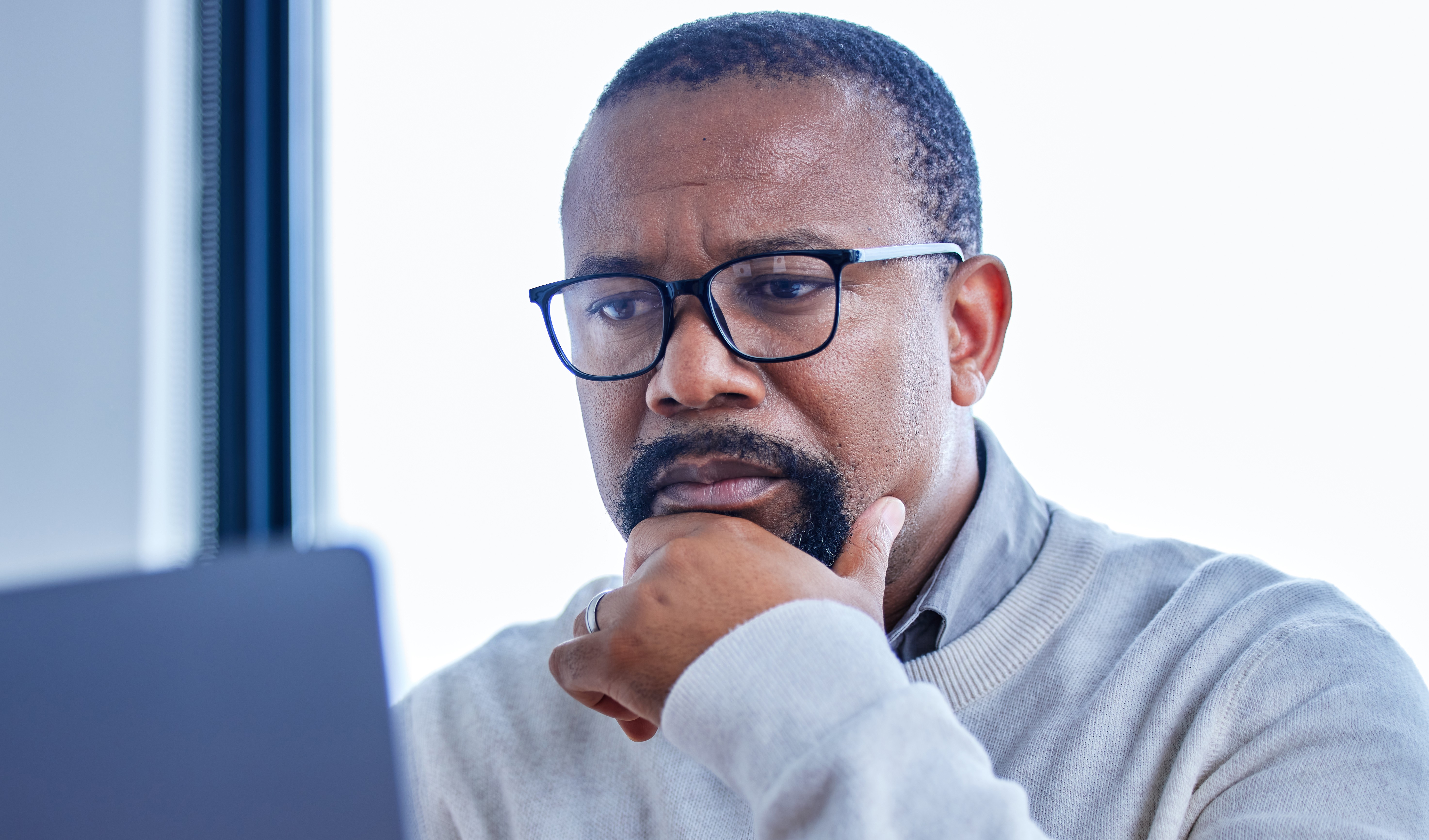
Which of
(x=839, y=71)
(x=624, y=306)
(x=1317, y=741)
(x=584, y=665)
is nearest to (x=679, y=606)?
(x=584, y=665)

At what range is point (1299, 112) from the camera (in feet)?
4.64

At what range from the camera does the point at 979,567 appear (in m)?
1.27

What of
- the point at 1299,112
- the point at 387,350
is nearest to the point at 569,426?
the point at 387,350

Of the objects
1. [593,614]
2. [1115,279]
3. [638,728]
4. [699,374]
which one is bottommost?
[638,728]

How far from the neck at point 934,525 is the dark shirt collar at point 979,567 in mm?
15

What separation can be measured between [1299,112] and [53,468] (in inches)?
92.5

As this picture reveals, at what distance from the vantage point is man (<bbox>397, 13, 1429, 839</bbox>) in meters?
0.93

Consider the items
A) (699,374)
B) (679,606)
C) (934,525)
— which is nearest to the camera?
(679,606)

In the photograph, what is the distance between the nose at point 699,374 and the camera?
3.63 ft

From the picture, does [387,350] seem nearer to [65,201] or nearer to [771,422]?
[65,201]

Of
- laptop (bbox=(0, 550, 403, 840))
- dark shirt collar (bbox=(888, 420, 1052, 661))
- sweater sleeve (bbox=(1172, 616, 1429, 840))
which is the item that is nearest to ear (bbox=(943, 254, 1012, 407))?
dark shirt collar (bbox=(888, 420, 1052, 661))

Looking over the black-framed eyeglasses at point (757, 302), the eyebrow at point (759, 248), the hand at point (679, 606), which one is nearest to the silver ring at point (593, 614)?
the hand at point (679, 606)

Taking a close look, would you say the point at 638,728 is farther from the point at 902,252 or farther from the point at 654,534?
the point at 902,252

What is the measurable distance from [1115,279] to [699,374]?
76 cm
